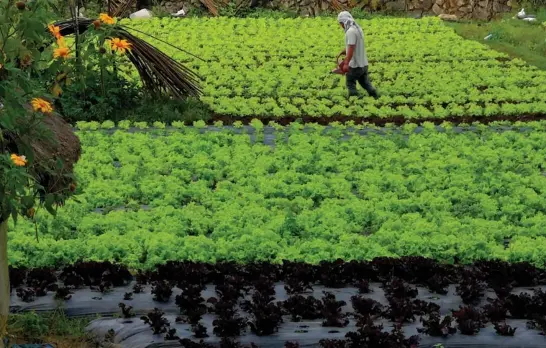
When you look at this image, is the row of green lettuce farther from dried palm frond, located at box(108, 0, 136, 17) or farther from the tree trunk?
dried palm frond, located at box(108, 0, 136, 17)

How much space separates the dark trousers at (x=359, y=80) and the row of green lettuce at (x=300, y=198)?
2.13 metres

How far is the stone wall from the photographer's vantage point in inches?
1054

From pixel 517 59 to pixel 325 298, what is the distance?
13.6m

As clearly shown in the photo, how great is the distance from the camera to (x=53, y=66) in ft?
20.5

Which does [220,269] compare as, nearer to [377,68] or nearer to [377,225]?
[377,225]

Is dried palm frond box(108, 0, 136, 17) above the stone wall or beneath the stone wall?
above

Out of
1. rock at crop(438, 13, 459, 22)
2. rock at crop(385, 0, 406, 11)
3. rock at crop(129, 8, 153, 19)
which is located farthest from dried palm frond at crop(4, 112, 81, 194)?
rock at crop(385, 0, 406, 11)

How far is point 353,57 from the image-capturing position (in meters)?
16.0

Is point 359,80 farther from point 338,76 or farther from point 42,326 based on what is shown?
point 42,326

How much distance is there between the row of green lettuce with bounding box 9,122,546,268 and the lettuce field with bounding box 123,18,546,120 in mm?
1409

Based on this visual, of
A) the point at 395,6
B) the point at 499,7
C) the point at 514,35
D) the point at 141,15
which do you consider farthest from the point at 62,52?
the point at 499,7

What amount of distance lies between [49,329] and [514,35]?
58.4 feet

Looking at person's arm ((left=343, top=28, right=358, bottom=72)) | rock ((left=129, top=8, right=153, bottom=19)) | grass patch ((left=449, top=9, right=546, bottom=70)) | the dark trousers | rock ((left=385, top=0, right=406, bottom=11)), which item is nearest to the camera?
person's arm ((left=343, top=28, right=358, bottom=72))

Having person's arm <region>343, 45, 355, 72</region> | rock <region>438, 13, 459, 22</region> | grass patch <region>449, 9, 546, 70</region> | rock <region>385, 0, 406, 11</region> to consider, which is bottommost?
grass patch <region>449, 9, 546, 70</region>
